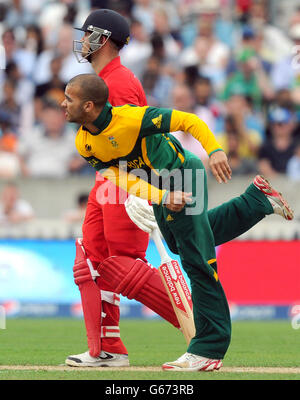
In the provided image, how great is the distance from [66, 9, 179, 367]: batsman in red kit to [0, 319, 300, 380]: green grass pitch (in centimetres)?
30

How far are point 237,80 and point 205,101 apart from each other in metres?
0.69

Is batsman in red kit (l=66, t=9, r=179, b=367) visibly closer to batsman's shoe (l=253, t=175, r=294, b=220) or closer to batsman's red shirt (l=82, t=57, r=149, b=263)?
batsman's red shirt (l=82, t=57, r=149, b=263)

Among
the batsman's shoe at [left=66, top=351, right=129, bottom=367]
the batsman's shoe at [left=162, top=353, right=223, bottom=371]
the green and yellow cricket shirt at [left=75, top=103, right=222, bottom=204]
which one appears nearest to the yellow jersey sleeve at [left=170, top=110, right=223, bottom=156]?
the green and yellow cricket shirt at [left=75, top=103, right=222, bottom=204]

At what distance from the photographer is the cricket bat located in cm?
636

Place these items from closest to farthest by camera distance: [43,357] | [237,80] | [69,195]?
[43,357], [69,195], [237,80]

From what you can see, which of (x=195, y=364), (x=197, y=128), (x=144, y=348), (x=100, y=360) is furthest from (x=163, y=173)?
(x=144, y=348)

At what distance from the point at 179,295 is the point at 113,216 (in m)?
0.72

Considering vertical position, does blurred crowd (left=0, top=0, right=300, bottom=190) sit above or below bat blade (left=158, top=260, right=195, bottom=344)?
above

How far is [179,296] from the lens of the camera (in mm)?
6391

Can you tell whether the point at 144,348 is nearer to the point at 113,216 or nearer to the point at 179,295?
the point at 179,295

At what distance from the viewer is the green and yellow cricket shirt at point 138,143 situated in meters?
5.80

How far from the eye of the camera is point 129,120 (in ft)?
19.2

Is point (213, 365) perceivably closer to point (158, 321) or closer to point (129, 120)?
point (129, 120)
